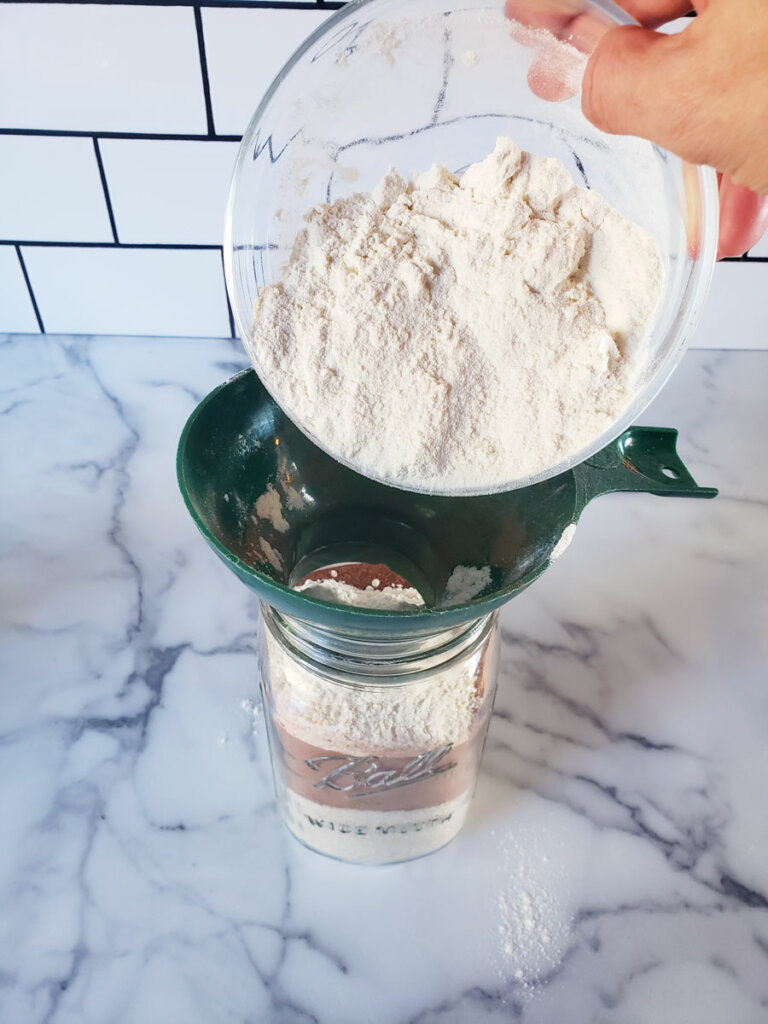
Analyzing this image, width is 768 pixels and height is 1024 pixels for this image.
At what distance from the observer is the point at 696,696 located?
1.85 feet

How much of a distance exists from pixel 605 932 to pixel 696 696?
0.58 feet

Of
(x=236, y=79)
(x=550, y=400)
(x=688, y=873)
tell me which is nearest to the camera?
(x=550, y=400)

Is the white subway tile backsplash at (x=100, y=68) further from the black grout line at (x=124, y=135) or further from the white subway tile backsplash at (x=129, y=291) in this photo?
the white subway tile backsplash at (x=129, y=291)

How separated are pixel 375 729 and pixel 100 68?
1.71ft

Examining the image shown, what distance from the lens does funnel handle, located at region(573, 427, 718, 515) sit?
1.28ft

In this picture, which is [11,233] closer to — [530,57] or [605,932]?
[530,57]

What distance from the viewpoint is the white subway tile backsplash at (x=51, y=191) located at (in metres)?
0.65

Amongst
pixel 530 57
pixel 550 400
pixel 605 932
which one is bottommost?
pixel 605 932

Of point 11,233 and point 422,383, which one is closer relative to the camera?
point 422,383

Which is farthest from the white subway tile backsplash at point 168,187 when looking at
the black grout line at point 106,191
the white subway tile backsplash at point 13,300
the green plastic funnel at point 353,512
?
the green plastic funnel at point 353,512

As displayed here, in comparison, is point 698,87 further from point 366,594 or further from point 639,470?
point 366,594

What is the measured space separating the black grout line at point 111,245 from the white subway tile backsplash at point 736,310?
1.49 feet

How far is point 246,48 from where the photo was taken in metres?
0.60

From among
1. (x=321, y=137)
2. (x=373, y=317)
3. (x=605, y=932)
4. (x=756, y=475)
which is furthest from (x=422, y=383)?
(x=756, y=475)
